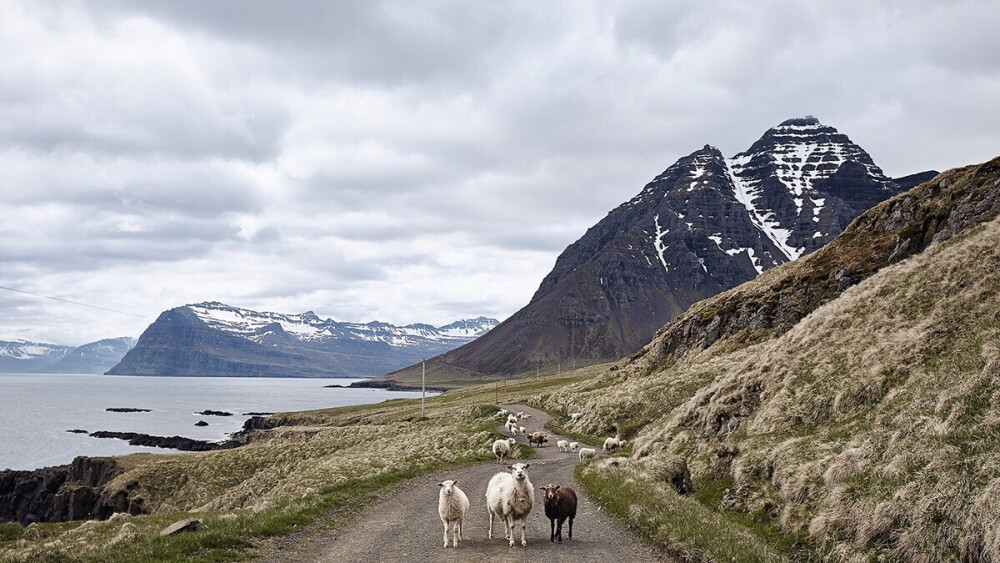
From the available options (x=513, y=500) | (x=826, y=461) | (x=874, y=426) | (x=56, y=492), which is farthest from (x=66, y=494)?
(x=874, y=426)

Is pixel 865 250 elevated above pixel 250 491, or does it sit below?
above

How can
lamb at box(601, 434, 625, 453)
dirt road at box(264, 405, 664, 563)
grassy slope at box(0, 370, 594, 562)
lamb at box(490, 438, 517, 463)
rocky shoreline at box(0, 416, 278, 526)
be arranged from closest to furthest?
dirt road at box(264, 405, 664, 563) < grassy slope at box(0, 370, 594, 562) < lamb at box(490, 438, 517, 463) < lamb at box(601, 434, 625, 453) < rocky shoreline at box(0, 416, 278, 526)

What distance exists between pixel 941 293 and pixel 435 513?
2468 cm

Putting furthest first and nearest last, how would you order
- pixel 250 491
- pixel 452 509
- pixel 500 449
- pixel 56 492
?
pixel 56 492, pixel 250 491, pixel 500 449, pixel 452 509

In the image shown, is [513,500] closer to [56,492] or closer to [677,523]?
[677,523]

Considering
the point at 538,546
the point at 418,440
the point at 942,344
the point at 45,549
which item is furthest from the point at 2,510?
the point at 942,344

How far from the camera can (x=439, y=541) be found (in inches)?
699

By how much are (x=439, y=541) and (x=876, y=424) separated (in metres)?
14.8

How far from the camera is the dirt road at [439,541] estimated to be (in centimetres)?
1584

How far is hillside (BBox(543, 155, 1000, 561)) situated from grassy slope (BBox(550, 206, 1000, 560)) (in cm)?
5

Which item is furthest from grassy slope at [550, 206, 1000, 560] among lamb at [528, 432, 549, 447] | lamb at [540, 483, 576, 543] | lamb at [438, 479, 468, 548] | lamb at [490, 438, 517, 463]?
lamb at [528, 432, 549, 447]

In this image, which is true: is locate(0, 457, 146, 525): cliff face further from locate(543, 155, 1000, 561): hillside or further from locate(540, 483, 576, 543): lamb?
locate(543, 155, 1000, 561): hillside

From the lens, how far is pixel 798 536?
16.1 metres

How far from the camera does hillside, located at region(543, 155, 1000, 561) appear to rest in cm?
1302
